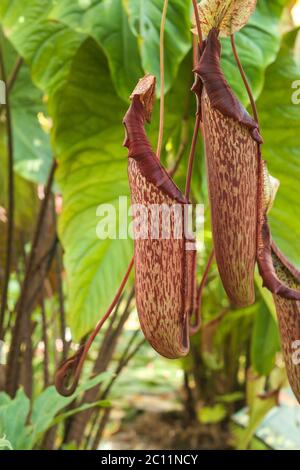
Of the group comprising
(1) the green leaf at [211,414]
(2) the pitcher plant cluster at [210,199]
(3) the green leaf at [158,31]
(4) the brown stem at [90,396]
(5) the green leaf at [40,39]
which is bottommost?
(1) the green leaf at [211,414]

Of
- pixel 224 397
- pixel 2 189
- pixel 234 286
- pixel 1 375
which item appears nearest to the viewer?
pixel 234 286

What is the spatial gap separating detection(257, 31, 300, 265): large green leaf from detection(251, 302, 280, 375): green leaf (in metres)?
0.36

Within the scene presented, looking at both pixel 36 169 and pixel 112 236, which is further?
pixel 36 169

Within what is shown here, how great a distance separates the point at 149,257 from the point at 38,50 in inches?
19.1

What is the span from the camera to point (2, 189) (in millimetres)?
1284

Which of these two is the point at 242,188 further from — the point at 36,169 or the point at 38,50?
the point at 36,169

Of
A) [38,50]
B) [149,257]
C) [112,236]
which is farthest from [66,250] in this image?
[149,257]

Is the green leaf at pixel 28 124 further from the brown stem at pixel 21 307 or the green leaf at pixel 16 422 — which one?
the green leaf at pixel 16 422

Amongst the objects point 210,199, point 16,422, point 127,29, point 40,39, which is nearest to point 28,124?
point 40,39

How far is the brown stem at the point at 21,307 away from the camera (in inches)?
34.7

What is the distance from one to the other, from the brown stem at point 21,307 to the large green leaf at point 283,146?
0.31 metres

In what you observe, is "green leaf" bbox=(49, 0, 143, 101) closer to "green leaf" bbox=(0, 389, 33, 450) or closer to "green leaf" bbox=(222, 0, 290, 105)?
"green leaf" bbox=(222, 0, 290, 105)

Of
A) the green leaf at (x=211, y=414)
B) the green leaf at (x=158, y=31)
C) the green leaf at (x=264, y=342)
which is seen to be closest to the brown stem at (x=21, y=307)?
the green leaf at (x=158, y=31)

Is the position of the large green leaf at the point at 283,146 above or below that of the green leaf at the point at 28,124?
below
